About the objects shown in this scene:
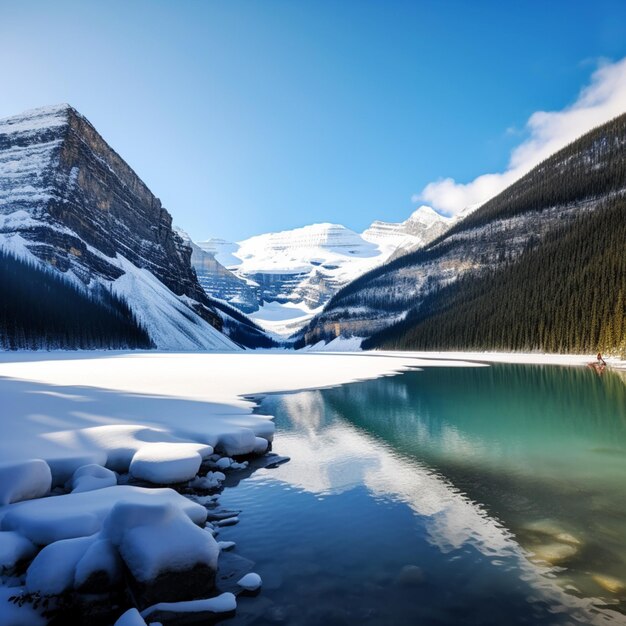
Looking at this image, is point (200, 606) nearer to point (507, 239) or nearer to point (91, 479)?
point (91, 479)

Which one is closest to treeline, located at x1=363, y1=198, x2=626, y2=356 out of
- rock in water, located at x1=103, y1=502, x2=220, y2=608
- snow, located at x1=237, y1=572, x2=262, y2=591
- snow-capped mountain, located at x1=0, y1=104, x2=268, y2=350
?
snow, located at x1=237, y1=572, x2=262, y2=591

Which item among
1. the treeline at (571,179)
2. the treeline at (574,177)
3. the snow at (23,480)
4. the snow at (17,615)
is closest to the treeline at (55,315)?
the snow at (23,480)

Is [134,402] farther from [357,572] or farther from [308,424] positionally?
[357,572]

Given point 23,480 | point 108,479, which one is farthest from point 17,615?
point 108,479

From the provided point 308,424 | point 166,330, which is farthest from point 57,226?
point 308,424

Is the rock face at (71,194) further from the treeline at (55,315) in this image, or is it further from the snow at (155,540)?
the snow at (155,540)
